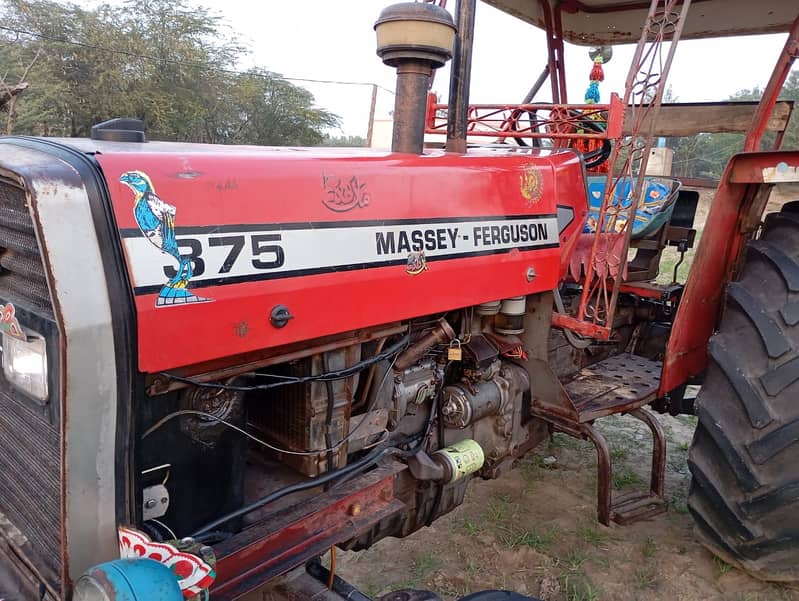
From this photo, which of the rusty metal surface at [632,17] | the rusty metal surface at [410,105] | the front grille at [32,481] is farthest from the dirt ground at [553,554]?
the rusty metal surface at [632,17]

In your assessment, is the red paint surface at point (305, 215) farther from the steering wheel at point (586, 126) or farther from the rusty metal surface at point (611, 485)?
the rusty metal surface at point (611, 485)

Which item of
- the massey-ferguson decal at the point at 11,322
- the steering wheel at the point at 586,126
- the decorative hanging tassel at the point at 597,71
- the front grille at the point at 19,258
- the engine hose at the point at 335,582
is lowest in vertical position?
the engine hose at the point at 335,582

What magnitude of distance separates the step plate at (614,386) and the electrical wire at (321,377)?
963 mm

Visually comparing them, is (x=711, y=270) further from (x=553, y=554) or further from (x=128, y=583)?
(x=128, y=583)

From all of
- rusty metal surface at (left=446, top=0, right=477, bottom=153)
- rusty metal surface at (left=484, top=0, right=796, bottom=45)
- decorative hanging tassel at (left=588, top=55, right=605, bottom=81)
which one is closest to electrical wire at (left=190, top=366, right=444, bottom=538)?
rusty metal surface at (left=446, top=0, right=477, bottom=153)

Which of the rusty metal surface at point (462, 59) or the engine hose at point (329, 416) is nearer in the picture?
the engine hose at point (329, 416)

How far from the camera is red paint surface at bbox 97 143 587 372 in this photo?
1363 millimetres

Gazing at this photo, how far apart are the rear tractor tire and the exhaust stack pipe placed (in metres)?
1.32

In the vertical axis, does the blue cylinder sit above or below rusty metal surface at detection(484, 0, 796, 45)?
below

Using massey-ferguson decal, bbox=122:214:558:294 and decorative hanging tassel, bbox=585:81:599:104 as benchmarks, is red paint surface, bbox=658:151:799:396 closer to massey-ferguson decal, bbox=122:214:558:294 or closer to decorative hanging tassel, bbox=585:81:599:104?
massey-ferguson decal, bbox=122:214:558:294

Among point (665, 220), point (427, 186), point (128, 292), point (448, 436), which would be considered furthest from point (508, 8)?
point (128, 292)

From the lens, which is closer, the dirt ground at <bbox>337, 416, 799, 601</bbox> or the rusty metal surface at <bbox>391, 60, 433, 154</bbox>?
the rusty metal surface at <bbox>391, 60, 433, 154</bbox>

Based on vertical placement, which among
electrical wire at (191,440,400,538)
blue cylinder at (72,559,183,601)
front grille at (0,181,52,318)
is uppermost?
front grille at (0,181,52,318)

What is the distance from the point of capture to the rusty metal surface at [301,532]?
1526 mm
